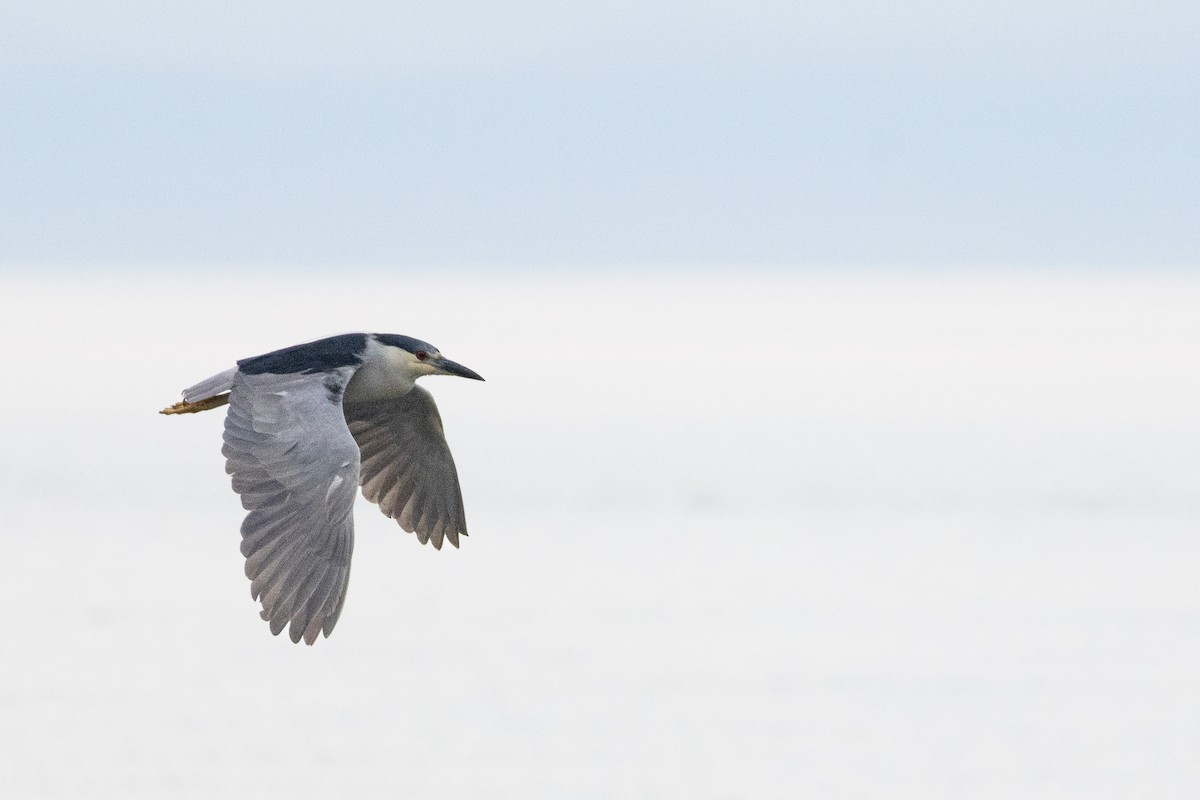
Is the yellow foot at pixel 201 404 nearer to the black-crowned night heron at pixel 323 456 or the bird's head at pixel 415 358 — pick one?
the black-crowned night heron at pixel 323 456

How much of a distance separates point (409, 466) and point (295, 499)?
96.7 inches

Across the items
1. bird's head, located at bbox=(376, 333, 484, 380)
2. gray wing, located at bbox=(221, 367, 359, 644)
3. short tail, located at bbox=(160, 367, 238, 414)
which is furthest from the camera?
bird's head, located at bbox=(376, 333, 484, 380)

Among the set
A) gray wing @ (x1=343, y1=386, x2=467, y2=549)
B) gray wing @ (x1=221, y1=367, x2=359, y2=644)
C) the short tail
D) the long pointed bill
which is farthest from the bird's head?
gray wing @ (x1=221, y1=367, x2=359, y2=644)

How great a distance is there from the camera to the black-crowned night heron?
12.2 metres

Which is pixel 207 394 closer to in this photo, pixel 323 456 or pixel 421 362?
pixel 323 456

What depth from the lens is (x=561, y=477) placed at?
84375mm

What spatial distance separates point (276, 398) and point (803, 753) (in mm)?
12826

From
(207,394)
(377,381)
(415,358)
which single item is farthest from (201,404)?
(415,358)

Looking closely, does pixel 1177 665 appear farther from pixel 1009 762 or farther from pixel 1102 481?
pixel 1102 481

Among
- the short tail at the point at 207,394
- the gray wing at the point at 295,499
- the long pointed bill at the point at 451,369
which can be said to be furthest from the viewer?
the long pointed bill at the point at 451,369

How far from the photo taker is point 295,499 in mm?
12422

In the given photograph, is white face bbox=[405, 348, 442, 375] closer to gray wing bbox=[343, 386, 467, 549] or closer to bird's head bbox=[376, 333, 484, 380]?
bird's head bbox=[376, 333, 484, 380]

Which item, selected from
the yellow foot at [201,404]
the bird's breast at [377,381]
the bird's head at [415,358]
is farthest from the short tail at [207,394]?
the bird's head at [415,358]

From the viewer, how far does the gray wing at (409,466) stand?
14.8m
